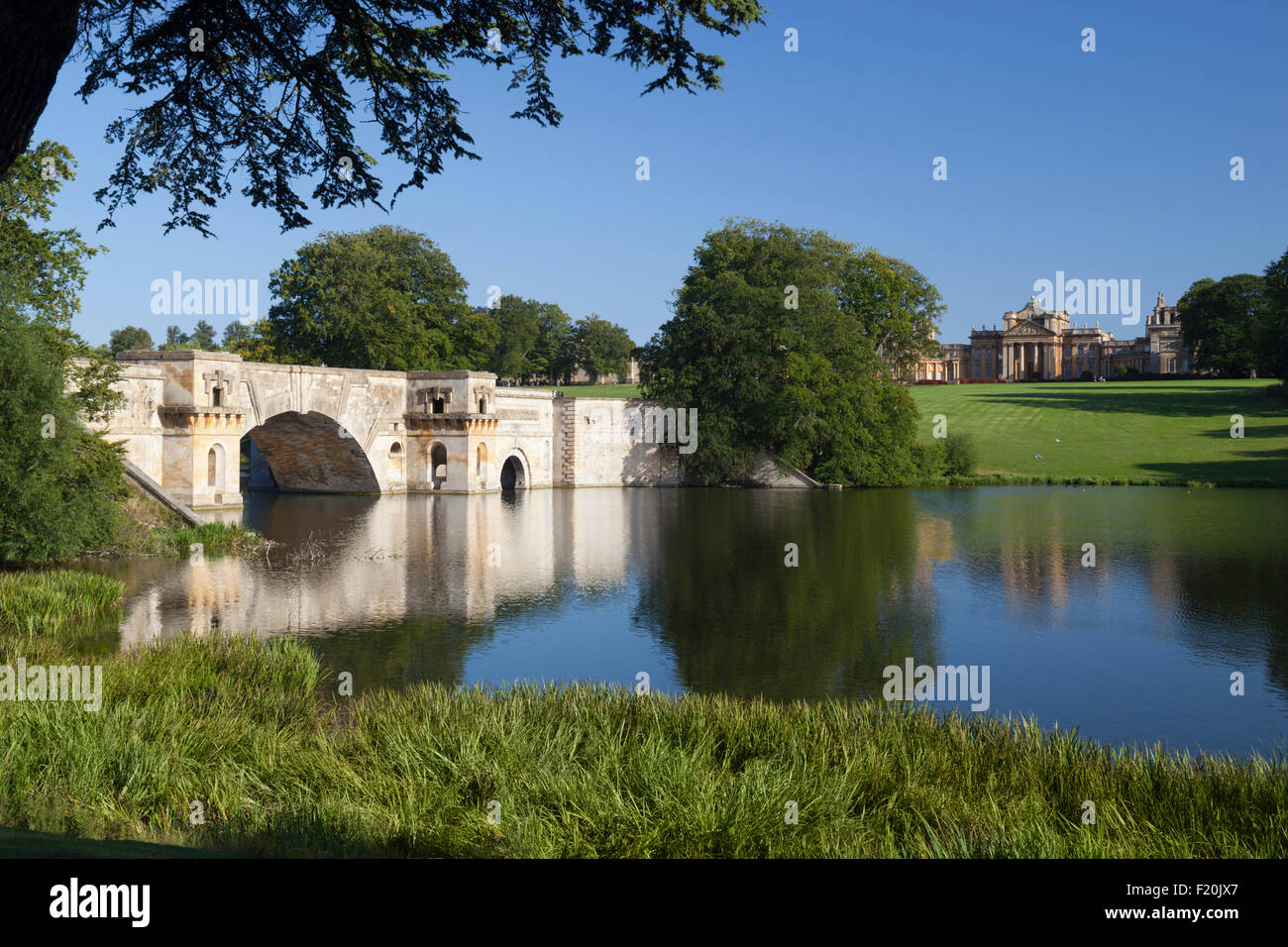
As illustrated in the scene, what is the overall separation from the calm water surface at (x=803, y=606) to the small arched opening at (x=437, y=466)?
12632 mm

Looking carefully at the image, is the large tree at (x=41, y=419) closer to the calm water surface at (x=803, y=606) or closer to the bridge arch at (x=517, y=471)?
the calm water surface at (x=803, y=606)

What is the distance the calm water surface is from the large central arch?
10361mm

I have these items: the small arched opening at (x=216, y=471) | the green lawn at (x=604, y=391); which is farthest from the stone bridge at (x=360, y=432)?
the green lawn at (x=604, y=391)

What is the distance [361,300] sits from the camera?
5403cm

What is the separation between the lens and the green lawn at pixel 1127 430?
165ft

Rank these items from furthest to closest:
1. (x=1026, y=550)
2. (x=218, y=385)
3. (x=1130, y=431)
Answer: (x=1130, y=431)
(x=218, y=385)
(x=1026, y=550)

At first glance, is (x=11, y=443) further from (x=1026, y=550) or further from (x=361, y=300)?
(x=361, y=300)

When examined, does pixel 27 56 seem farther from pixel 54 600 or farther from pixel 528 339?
pixel 528 339

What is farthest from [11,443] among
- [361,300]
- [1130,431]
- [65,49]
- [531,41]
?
[1130,431]

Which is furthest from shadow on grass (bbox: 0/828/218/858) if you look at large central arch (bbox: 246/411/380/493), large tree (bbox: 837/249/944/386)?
large tree (bbox: 837/249/944/386)

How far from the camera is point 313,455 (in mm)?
44094
